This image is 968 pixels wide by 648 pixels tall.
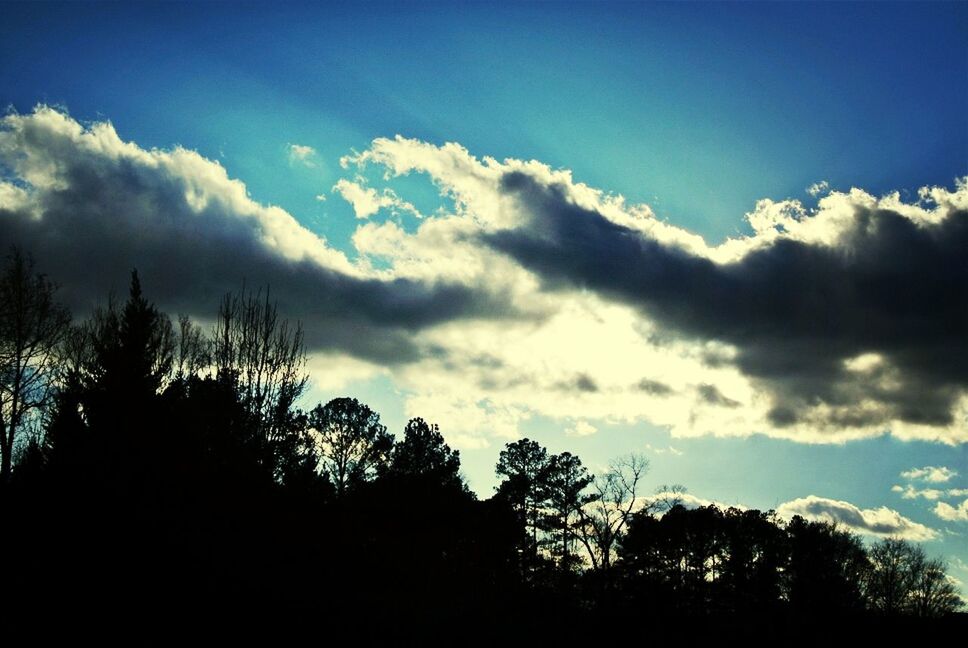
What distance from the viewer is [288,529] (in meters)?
26.8

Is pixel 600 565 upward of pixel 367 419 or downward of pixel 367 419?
downward

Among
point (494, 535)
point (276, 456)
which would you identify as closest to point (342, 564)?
point (276, 456)

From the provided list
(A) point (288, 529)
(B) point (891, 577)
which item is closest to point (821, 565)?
(B) point (891, 577)

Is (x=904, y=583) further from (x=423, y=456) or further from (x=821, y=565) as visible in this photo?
(x=423, y=456)

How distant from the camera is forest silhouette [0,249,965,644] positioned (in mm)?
18344

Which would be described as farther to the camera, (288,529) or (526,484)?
(526,484)

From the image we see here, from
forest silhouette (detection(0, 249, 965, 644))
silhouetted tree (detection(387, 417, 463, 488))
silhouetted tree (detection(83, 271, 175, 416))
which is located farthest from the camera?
silhouetted tree (detection(387, 417, 463, 488))

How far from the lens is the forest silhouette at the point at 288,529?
722 inches

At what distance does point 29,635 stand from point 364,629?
1011 cm

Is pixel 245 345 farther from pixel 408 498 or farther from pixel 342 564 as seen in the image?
pixel 408 498

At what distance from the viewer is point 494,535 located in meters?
52.5

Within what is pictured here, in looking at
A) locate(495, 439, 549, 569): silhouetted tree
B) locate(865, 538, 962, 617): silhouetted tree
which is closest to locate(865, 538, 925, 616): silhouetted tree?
locate(865, 538, 962, 617): silhouetted tree

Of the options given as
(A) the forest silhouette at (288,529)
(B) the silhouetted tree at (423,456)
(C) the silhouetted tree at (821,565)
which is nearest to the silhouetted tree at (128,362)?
(A) the forest silhouette at (288,529)

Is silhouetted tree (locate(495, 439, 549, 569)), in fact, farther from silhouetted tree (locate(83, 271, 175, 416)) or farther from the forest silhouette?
silhouetted tree (locate(83, 271, 175, 416))
